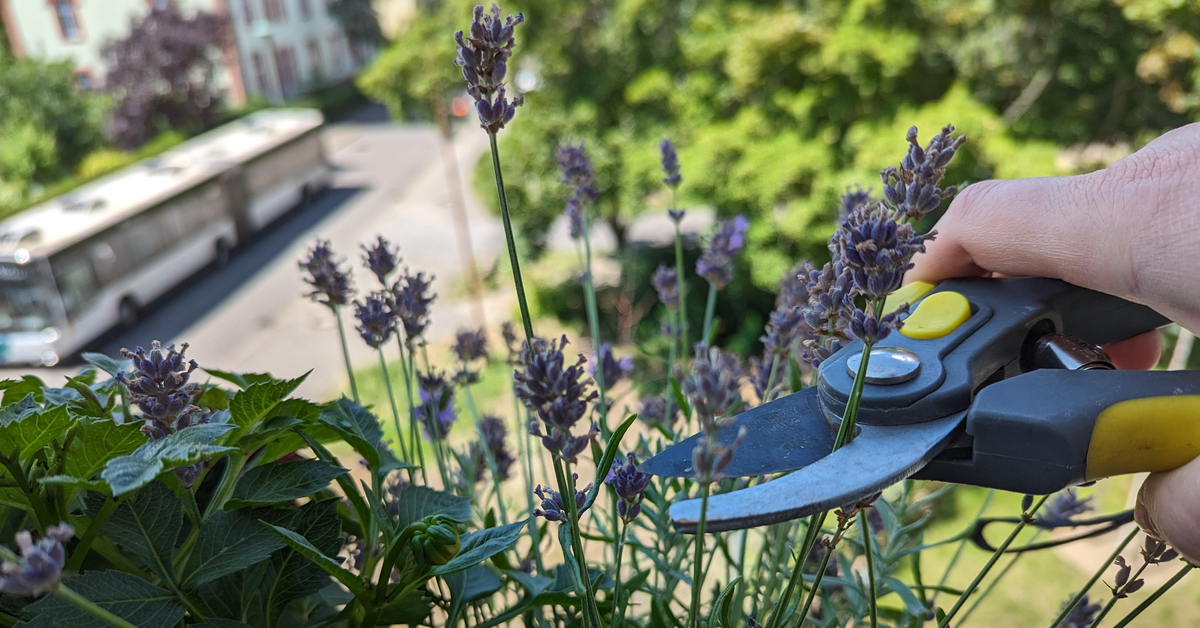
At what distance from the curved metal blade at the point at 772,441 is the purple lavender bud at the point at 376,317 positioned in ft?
1.17

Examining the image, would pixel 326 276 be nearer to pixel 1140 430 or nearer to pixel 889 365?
pixel 889 365

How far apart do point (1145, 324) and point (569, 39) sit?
8166 millimetres

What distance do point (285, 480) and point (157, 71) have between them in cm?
1688

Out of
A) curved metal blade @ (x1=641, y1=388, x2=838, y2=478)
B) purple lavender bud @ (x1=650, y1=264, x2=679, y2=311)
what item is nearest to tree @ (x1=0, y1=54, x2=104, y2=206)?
purple lavender bud @ (x1=650, y1=264, x2=679, y2=311)

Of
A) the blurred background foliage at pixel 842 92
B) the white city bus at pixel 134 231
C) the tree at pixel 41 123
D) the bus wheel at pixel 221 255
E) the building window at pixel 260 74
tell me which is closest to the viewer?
the blurred background foliage at pixel 842 92

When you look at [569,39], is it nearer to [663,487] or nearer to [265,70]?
[663,487]

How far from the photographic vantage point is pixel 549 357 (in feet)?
1.74

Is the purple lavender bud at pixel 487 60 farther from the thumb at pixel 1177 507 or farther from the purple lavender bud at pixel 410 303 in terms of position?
the thumb at pixel 1177 507

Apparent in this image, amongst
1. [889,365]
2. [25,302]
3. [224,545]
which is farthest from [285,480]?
[25,302]

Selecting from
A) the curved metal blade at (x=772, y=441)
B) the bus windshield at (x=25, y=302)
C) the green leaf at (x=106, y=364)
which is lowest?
the bus windshield at (x=25, y=302)

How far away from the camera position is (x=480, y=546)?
0.62 metres

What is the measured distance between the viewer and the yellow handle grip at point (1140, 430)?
2.23 ft

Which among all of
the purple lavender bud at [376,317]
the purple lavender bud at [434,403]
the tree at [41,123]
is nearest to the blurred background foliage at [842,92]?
the purple lavender bud at [434,403]

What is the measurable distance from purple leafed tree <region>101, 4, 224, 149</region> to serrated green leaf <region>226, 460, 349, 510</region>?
16478 mm
